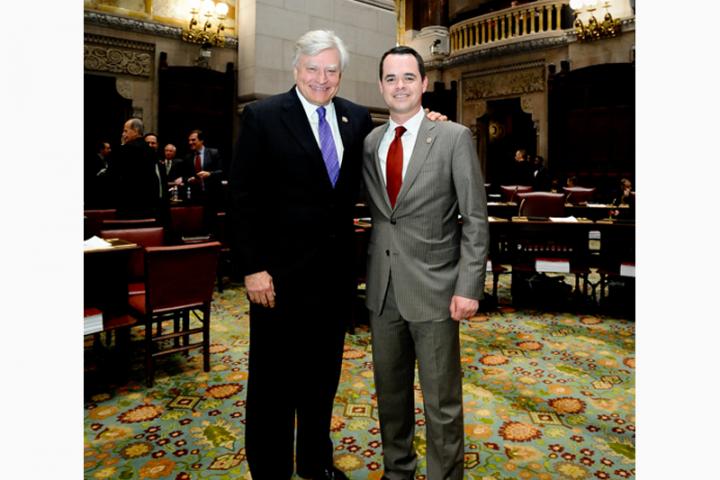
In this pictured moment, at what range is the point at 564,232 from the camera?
16.6 feet

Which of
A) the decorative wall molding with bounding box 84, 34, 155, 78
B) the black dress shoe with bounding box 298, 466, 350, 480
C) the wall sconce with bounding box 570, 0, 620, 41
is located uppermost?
the wall sconce with bounding box 570, 0, 620, 41

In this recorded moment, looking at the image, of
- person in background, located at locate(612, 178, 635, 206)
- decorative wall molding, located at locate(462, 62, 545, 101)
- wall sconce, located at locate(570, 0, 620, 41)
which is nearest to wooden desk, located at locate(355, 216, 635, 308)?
person in background, located at locate(612, 178, 635, 206)

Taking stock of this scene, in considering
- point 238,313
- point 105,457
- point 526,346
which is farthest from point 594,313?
point 105,457

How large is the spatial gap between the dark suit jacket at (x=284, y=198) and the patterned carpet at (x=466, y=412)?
1026 millimetres

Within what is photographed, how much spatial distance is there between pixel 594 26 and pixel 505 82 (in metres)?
A: 2.60

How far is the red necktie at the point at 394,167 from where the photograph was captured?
1.97 metres

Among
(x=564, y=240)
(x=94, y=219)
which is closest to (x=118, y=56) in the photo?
(x=94, y=219)

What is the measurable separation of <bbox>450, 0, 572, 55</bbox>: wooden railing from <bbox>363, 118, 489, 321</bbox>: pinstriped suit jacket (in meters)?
12.7

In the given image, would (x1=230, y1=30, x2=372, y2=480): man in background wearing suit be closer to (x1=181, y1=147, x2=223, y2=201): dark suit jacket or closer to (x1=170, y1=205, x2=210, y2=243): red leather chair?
(x1=170, y1=205, x2=210, y2=243): red leather chair

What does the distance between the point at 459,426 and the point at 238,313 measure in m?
3.52

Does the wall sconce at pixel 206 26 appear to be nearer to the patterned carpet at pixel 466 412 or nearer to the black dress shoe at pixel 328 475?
the patterned carpet at pixel 466 412

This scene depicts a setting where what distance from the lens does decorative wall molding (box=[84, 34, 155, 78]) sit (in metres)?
9.14

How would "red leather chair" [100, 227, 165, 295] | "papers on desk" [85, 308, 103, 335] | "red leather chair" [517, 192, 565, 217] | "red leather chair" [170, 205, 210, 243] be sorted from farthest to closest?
"red leather chair" [517, 192, 565, 217], "red leather chair" [170, 205, 210, 243], "red leather chair" [100, 227, 165, 295], "papers on desk" [85, 308, 103, 335]

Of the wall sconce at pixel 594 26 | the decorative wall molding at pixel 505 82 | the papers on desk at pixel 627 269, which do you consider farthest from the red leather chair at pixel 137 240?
the decorative wall molding at pixel 505 82
